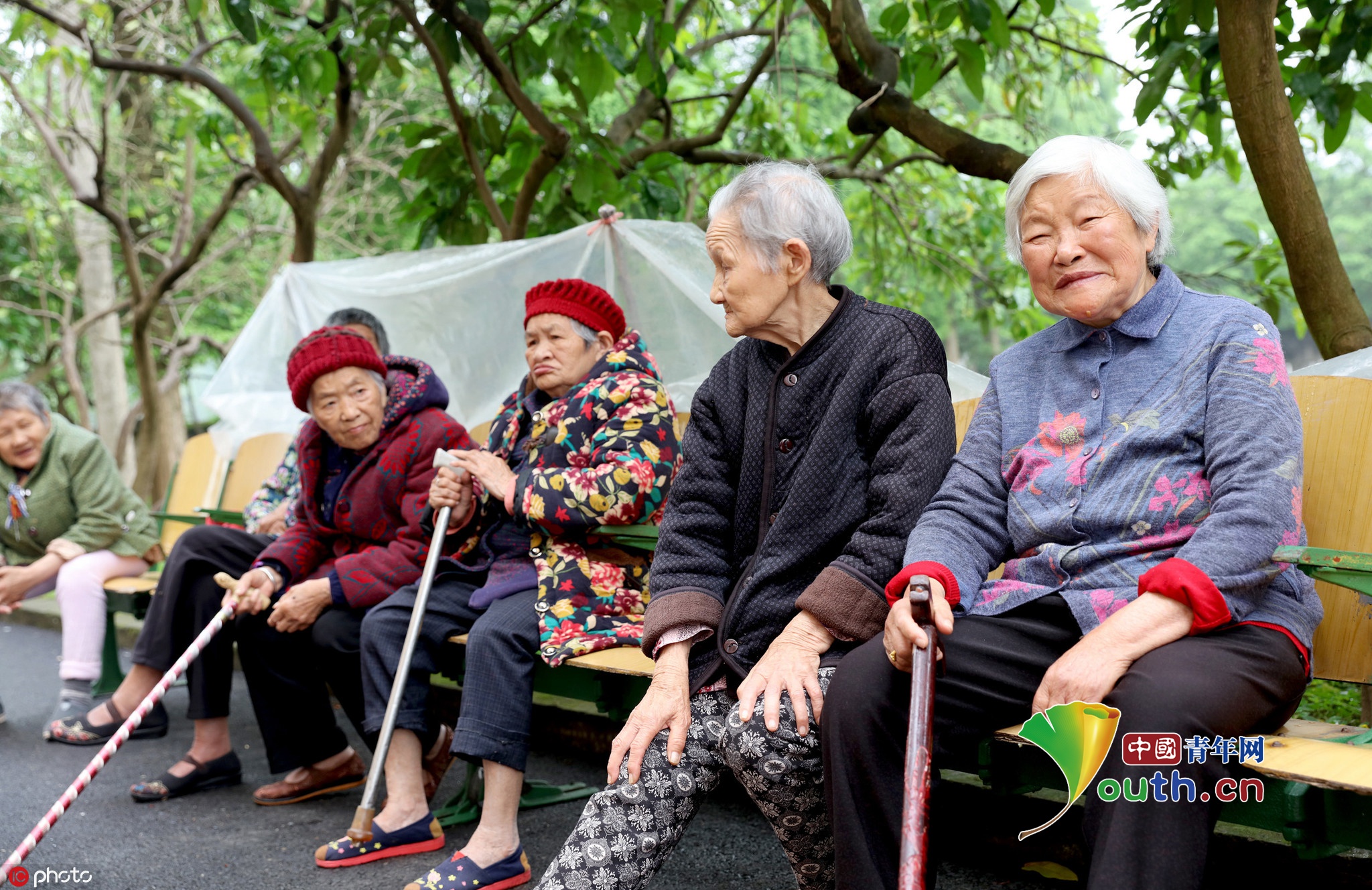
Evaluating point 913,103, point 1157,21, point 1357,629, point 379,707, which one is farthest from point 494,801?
point 1157,21

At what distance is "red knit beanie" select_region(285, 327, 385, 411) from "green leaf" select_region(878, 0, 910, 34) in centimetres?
189

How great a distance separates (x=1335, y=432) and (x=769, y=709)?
1197mm

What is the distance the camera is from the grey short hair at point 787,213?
95.9 inches

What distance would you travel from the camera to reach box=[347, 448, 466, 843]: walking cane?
2.92 m

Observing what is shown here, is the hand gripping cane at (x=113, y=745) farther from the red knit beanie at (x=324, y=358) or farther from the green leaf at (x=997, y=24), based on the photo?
the green leaf at (x=997, y=24)

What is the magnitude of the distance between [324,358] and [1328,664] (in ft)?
8.73

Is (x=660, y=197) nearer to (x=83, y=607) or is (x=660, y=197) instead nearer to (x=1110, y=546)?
(x=83, y=607)

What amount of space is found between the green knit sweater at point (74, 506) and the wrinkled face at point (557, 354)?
238 cm

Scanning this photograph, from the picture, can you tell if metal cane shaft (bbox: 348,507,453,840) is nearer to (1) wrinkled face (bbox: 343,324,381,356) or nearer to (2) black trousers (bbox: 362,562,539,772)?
(2) black trousers (bbox: 362,562,539,772)

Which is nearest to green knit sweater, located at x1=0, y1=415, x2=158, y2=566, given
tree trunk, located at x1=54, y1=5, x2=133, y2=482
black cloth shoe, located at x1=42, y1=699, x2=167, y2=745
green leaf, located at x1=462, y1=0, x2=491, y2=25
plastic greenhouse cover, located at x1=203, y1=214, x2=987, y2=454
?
plastic greenhouse cover, located at x1=203, y1=214, x2=987, y2=454

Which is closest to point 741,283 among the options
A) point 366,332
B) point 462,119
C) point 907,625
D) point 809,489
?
point 809,489

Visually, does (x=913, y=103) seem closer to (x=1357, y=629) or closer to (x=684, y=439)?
(x=684, y=439)

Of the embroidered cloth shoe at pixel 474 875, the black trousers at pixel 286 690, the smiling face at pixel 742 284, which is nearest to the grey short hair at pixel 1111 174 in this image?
the smiling face at pixel 742 284

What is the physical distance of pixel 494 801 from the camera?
2.75m
